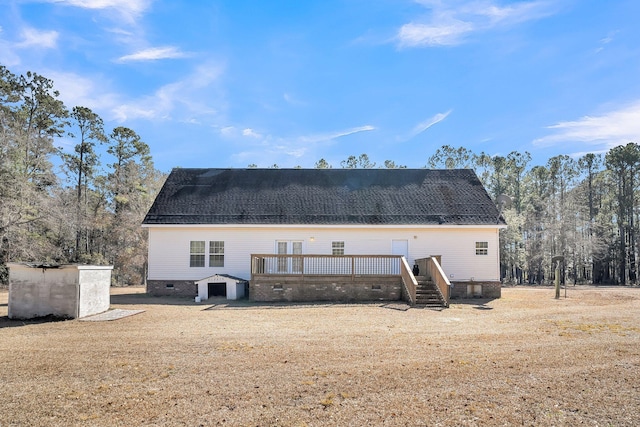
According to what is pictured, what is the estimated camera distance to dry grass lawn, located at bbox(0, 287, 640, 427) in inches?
197

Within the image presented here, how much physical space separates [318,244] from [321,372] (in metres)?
13.2

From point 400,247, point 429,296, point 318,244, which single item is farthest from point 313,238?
point 429,296

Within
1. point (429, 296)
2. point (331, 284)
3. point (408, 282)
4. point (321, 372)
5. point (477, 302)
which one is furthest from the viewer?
point (477, 302)

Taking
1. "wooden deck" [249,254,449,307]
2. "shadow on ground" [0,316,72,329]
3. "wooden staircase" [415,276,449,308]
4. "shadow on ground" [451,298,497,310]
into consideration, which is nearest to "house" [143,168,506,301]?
"wooden deck" [249,254,449,307]

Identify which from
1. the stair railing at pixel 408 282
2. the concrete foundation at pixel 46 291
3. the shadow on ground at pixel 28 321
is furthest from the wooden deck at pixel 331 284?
the shadow on ground at pixel 28 321

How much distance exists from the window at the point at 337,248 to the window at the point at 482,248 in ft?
19.1

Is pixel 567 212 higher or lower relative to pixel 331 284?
higher

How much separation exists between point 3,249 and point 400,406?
25852 mm

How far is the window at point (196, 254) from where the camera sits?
65.0ft

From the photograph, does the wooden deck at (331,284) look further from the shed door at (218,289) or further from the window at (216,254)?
the window at (216,254)

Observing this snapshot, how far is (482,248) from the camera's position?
1980 cm

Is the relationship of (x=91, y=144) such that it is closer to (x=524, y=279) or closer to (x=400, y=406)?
(x=400, y=406)

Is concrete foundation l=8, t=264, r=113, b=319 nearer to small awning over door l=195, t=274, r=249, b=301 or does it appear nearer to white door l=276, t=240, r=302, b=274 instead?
small awning over door l=195, t=274, r=249, b=301

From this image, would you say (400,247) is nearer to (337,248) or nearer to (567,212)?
(337,248)
